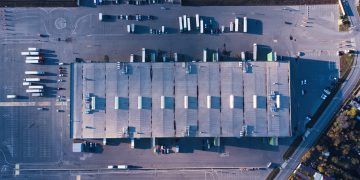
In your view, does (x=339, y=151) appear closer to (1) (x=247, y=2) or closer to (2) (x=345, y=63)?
(2) (x=345, y=63)

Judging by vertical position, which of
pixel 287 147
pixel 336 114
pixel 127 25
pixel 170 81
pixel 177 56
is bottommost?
pixel 287 147

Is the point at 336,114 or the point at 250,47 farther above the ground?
the point at 250,47

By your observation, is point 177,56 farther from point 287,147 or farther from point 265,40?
point 287,147

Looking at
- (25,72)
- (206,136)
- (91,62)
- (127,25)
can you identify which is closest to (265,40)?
(206,136)

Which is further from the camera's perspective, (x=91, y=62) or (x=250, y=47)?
(x=250, y=47)

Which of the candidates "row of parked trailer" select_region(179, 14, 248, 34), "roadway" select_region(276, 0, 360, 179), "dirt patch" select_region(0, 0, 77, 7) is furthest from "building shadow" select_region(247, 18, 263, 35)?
"dirt patch" select_region(0, 0, 77, 7)

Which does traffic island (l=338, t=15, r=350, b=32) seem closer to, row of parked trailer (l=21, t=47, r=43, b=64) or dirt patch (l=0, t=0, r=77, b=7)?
dirt patch (l=0, t=0, r=77, b=7)

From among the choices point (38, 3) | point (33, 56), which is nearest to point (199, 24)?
point (38, 3)
